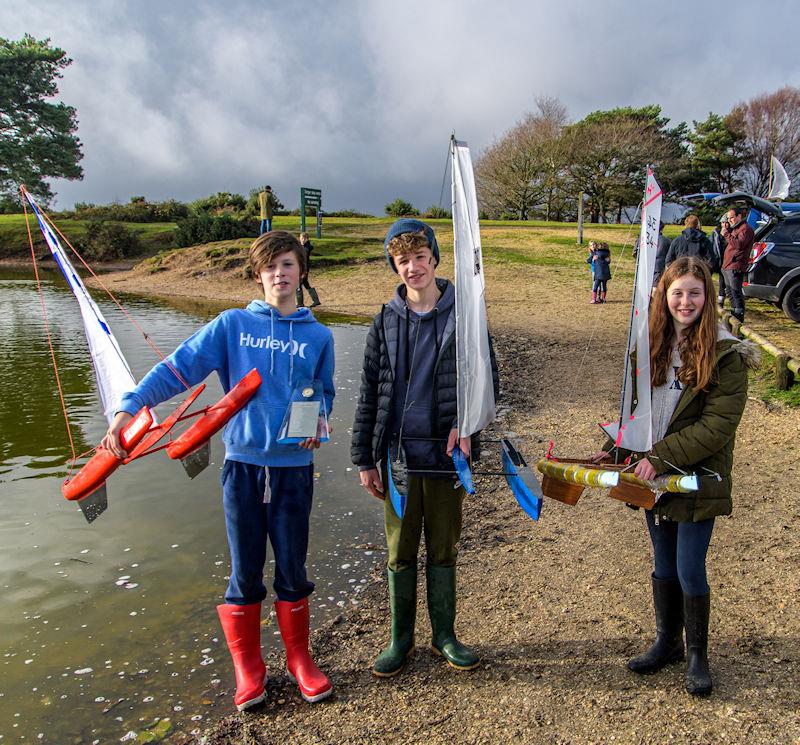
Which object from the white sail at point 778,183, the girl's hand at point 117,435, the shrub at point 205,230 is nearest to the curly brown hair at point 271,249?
the girl's hand at point 117,435

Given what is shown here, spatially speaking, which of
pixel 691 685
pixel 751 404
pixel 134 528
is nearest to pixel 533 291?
pixel 751 404

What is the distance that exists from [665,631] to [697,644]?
0.60 ft

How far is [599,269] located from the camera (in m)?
16.1

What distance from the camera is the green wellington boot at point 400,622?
3.06 meters

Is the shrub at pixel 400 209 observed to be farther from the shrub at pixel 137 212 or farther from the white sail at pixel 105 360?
the white sail at pixel 105 360

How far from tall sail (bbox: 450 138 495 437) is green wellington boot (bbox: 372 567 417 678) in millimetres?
812

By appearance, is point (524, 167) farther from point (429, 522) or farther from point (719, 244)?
point (429, 522)

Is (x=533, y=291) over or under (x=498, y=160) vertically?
under

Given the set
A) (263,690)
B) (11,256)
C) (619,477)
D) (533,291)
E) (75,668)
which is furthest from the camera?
(11,256)

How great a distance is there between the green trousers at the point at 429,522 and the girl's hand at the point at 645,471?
809 mm

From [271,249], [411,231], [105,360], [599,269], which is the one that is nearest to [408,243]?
[411,231]

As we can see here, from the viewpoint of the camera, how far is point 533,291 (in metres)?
18.8

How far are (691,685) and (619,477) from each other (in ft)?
3.23

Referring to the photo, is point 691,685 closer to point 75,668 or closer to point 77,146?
point 75,668
